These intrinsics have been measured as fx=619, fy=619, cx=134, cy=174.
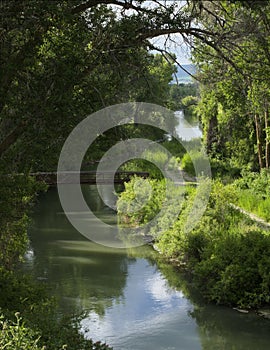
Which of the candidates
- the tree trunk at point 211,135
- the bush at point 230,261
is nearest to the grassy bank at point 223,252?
the bush at point 230,261

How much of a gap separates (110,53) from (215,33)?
146 centimetres

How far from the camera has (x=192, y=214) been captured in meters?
16.8

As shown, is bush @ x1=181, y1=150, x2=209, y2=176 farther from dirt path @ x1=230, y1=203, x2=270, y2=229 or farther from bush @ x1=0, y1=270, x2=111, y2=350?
bush @ x1=0, y1=270, x2=111, y2=350

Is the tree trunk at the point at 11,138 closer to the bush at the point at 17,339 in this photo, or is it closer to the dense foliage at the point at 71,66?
the dense foliage at the point at 71,66

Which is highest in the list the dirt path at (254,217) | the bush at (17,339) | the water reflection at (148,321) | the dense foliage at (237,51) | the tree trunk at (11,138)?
the dense foliage at (237,51)

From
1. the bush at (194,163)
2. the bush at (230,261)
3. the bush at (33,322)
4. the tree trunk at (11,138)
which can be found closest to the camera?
the bush at (33,322)

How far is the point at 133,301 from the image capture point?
44.9ft

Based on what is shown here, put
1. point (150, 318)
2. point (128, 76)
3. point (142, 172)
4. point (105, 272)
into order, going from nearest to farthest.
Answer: point (128, 76)
point (150, 318)
point (105, 272)
point (142, 172)

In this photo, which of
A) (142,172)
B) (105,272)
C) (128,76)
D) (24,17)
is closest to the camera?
(24,17)

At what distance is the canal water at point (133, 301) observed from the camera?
11500 millimetres

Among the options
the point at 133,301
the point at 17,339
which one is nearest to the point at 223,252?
the point at 133,301

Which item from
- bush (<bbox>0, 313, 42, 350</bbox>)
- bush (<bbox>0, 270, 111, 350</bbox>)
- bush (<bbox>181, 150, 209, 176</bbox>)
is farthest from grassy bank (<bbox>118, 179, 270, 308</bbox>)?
bush (<bbox>181, 150, 209, 176</bbox>)

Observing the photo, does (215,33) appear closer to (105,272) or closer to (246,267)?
(246,267)

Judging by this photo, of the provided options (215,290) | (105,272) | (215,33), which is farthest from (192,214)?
(215,33)
